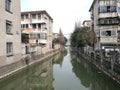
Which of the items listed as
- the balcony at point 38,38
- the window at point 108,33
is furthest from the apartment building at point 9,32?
the balcony at point 38,38

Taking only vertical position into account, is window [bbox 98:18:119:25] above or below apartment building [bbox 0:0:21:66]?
above

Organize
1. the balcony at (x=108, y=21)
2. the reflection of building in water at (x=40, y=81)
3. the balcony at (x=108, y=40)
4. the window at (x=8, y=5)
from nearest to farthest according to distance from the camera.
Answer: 1. the reflection of building in water at (x=40, y=81)
2. the window at (x=8, y=5)
3. the balcony at (x=108, y=40)
4. the balcony at (x=108, y=21)

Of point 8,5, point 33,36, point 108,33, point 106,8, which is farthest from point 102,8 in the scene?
point 33,36

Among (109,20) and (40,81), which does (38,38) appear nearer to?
(109,20)

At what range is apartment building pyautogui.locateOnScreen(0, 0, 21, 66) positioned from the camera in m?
17.3

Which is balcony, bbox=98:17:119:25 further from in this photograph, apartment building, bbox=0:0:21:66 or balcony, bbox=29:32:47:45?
balcony, bbox=29:32:47:45

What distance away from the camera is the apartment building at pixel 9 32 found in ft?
56.7

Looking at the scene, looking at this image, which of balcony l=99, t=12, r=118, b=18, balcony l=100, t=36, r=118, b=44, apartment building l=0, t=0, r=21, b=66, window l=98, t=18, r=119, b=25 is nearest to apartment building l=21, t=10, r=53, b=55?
balcony l=100, t=36, r=118, b=44

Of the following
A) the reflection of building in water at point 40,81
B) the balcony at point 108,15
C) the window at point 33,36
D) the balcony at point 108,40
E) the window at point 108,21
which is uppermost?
the balcony at point 108,15

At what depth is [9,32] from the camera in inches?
759

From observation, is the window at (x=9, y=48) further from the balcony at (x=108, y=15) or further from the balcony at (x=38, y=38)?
the balcony at (x=38, y=38)

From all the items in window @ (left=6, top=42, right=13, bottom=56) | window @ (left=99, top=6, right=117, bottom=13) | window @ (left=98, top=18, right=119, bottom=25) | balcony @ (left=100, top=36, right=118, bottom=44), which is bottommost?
window @ (left=6, top=42, right=13, bottom=56)

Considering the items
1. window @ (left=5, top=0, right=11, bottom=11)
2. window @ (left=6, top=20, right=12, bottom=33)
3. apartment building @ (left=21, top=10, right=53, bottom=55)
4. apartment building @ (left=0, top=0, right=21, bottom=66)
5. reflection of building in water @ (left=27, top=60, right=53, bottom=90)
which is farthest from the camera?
apartment building @ (left=21, top=10, right=53, bottom=55)

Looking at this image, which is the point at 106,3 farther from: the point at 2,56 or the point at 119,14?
the point at 2,56
